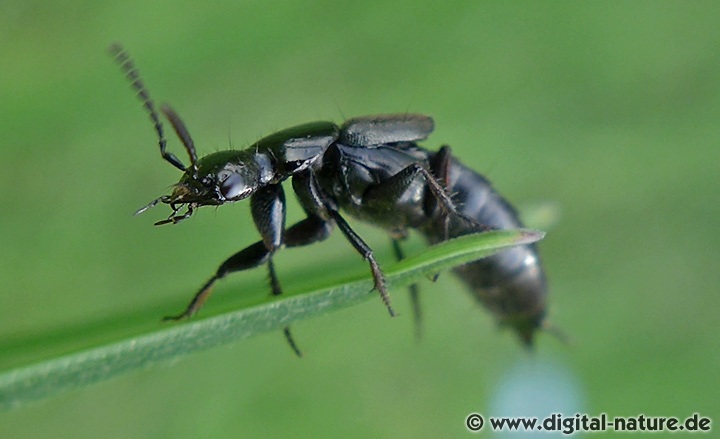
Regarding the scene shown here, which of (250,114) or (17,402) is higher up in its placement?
(17,402)

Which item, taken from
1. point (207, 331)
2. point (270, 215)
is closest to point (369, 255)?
point (270, 215)

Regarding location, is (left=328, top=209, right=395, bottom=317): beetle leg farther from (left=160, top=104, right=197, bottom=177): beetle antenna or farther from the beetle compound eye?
(left=160, top=104, right=197, bottom=177): beetle antenna

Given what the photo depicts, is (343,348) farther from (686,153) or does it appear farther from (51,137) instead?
(686,153)

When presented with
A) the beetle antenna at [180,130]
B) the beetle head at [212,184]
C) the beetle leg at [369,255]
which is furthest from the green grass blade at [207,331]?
the beetle antenna at [180,130]

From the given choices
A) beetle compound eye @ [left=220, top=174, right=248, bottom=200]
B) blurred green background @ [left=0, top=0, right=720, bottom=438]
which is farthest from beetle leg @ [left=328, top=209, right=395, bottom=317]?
blurred green background @ [left=0, top=0, right=720, bottom=438]

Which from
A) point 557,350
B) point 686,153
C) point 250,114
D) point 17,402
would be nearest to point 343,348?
point 557,350

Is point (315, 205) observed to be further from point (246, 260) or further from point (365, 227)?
point (365, 227)
